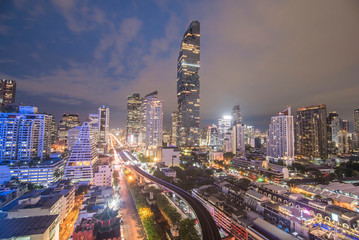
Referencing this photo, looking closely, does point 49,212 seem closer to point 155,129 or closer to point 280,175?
point 280,175

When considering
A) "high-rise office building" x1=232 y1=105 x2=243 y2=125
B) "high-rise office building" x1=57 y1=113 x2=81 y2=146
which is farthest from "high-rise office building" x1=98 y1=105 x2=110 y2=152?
"high-rise office building" x1=232 y1=105 x2=243 y2=125

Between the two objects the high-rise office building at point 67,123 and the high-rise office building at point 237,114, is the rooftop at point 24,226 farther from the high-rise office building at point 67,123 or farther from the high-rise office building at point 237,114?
the high-rise office building at point 237,114

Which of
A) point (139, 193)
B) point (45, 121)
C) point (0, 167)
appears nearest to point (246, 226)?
point (139, 193)

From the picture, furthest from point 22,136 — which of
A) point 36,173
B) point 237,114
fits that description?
point 237,114

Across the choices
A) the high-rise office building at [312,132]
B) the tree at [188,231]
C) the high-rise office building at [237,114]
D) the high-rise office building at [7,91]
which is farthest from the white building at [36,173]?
the high-rise office building at [237,114]

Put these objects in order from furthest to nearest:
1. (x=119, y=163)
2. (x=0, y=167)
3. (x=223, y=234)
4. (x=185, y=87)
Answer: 1. (x=185, y=87)
2. (x=119, y=163)
3. (x=0, y=167)
4. (x=223, y=234)

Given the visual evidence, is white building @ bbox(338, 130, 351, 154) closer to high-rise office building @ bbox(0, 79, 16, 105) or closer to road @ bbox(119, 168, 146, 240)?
road @ bbox(119, 168, 146, 240)
